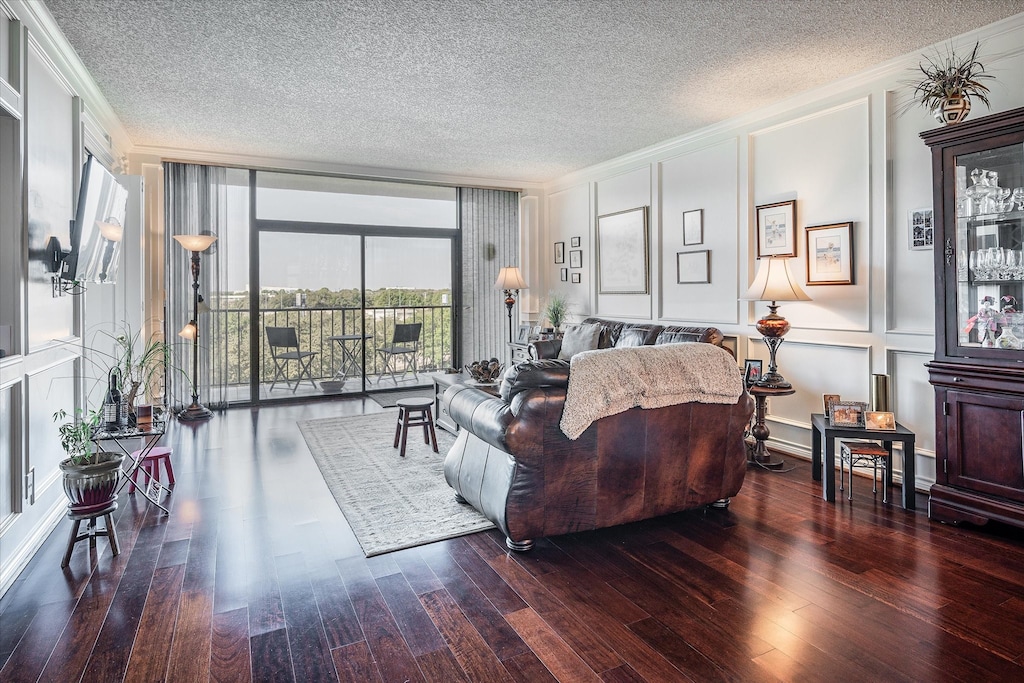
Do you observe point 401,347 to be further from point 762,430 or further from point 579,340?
point 762,430

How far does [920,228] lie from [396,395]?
5.46 m

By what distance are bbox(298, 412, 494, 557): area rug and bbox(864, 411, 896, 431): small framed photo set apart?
2274mm

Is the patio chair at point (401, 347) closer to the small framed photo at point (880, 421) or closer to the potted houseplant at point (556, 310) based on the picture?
the potted houseplant at point (556, 310)

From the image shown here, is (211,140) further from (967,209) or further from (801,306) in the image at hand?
(967,209)

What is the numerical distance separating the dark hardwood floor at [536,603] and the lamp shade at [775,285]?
1439 millimetres

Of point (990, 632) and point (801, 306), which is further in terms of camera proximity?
point (801, 306)

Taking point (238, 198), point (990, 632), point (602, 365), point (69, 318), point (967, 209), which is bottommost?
point (990, 632)

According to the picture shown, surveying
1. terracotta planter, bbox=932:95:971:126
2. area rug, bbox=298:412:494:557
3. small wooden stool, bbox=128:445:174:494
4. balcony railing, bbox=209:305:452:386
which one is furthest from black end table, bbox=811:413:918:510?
balcony railing, bbox=209:305:452:386

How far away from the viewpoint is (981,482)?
3020mm

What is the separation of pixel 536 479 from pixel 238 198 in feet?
17.6

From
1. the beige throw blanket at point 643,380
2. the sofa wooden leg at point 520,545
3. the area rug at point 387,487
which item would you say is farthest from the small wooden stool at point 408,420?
the beige throw blanket at point 643,380

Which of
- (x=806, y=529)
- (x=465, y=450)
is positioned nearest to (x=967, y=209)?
(x=806, y=529)

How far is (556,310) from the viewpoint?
23.8ft

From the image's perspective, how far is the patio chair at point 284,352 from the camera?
6.87 m
